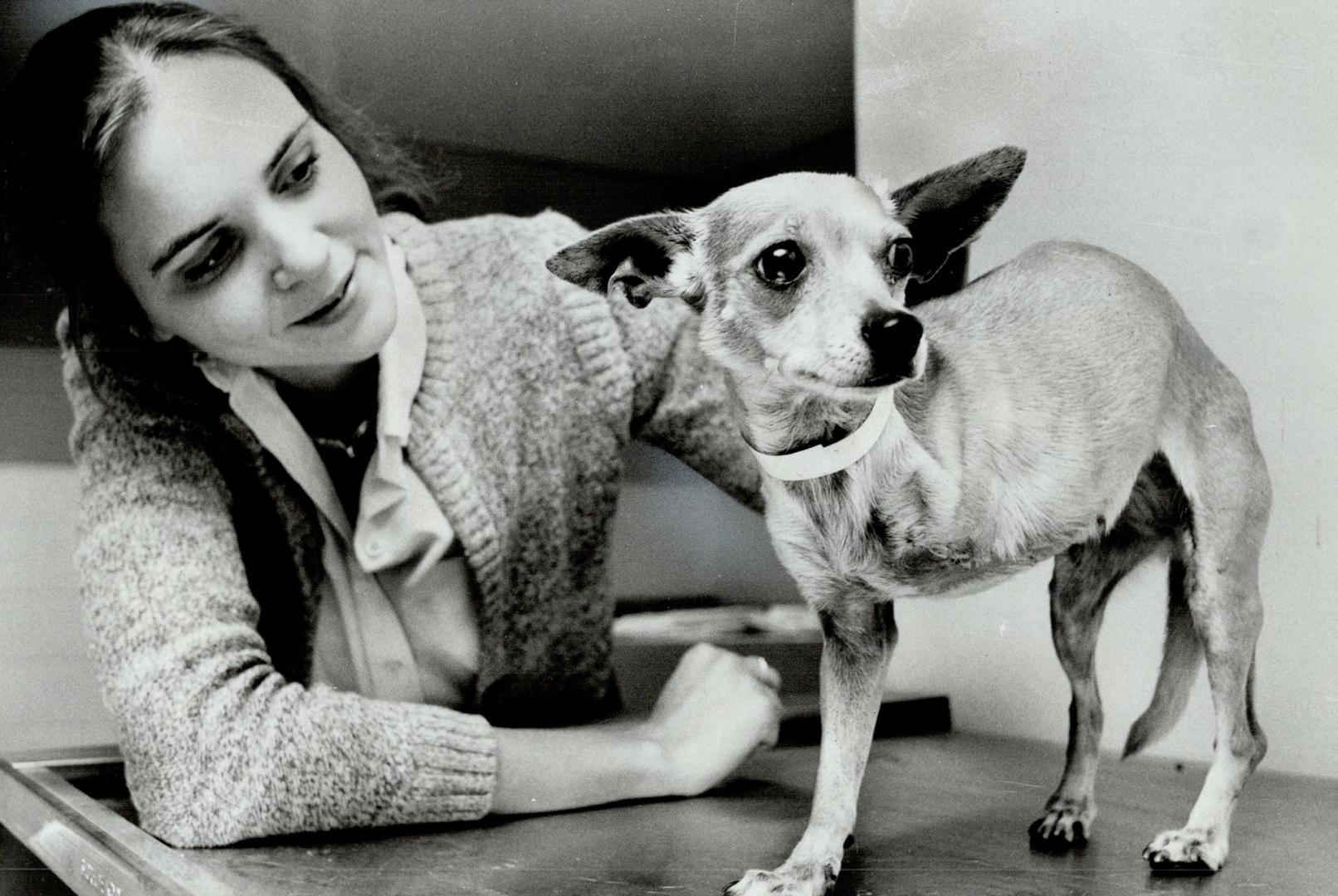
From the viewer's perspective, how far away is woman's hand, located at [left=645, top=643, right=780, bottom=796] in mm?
1039

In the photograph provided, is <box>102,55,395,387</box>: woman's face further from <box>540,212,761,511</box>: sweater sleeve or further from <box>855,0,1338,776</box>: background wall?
<box>855,0,1338,776</box>: background wall

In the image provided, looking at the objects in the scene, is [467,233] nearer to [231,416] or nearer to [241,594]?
[231,416]

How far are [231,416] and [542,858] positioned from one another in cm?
53

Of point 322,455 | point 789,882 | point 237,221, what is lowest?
point 789,882

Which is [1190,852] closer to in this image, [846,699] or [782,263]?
[846,699]

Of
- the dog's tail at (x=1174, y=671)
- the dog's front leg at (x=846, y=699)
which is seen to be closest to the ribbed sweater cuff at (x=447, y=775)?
the dog's front leg at (x=846, y=699)

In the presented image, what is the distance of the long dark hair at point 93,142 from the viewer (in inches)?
38.8

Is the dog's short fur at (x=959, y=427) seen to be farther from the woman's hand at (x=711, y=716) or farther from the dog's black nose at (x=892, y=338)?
the woman's hand at (x=711, y=716)

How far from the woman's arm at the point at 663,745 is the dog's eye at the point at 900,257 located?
520 millimetres

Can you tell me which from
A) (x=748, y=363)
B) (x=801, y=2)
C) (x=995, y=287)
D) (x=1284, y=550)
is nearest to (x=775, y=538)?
(x=748, y=363)

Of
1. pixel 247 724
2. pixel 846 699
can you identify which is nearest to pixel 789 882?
pixel 846 699

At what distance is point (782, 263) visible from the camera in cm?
67

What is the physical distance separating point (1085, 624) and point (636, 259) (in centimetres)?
42

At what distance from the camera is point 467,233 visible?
1205 mm
